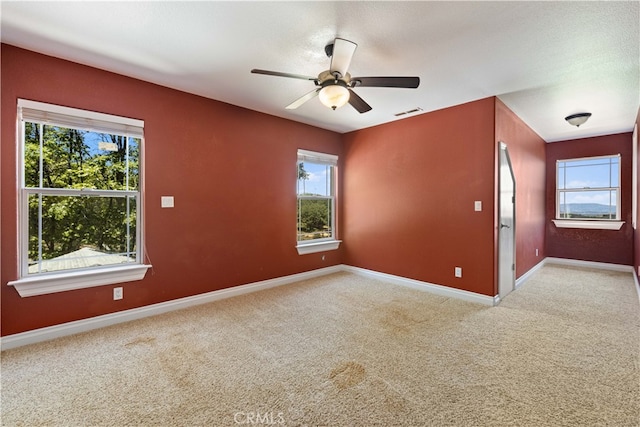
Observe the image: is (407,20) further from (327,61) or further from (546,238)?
(546,238)

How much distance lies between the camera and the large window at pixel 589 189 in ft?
17.2

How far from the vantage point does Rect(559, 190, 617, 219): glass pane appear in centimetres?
529

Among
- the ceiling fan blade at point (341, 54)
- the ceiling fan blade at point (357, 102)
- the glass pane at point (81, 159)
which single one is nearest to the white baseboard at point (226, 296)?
the glass pane at point (81, 159)

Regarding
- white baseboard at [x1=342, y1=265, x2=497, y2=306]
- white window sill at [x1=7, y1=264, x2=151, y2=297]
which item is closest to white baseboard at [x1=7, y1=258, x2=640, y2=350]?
white baseboard at [x1=342, y1=265, x2=497, y2=306]

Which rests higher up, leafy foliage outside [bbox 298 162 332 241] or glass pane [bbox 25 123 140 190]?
glass pane [bbox 25 123 140 190]

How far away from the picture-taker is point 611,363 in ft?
7.11

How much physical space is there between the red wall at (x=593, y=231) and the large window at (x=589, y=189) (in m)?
0.10

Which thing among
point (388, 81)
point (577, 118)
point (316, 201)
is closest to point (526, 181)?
point (577, 118)

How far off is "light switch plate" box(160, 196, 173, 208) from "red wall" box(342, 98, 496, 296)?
116 inches

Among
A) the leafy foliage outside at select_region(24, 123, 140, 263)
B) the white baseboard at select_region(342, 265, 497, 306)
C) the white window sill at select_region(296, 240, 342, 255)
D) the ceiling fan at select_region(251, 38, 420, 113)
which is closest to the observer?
the ceiling fan at select_region(251, 38, 420, 113)

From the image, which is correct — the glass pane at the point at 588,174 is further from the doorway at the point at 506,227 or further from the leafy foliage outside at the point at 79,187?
the leafy foliage outside at the point at 79,187

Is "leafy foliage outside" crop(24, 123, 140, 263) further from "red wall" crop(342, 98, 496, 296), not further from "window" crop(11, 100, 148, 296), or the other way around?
"red wall" crop(342, 98, 496, 296)

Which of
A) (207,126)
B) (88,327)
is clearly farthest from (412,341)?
(207,126)

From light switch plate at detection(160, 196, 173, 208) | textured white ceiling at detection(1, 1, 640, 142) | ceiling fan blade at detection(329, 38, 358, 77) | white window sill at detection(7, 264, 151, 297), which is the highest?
textured white ceiling at detection(1, 1, 640, 142)
